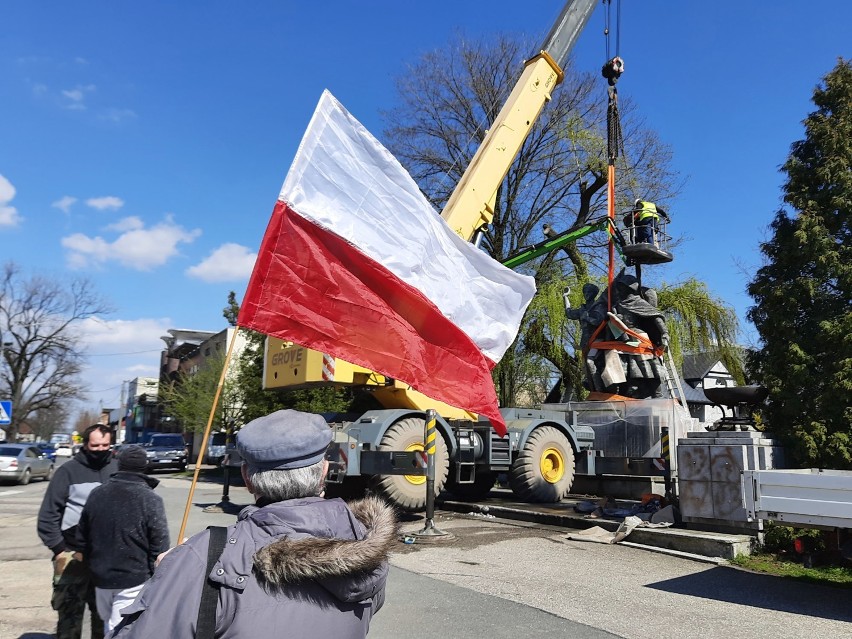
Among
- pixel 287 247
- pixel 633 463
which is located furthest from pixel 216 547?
pixel 633 463

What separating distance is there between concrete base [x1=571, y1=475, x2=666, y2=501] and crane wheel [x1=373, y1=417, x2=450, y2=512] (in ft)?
12.3

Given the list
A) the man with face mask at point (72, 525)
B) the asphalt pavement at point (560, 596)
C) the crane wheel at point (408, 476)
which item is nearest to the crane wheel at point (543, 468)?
the crane wheel at point (408, 476)

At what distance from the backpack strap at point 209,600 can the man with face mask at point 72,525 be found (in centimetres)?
255

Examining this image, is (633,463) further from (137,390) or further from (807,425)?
(137,390)

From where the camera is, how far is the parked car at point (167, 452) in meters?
29.1

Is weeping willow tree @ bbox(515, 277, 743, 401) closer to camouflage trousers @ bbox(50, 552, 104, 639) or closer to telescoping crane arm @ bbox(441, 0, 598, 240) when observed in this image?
telescoping crane arm @ bbox(441, 0, 598, 240)

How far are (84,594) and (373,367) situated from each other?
2.13 m

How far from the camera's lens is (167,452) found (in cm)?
2967

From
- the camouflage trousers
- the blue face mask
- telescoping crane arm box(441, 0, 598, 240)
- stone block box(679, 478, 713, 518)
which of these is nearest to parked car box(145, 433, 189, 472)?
telescoping crane arm box(441, 0, 598, 240)

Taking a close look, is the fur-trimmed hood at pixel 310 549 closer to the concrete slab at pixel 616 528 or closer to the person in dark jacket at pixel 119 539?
the person in dark jacket at pixel 119 539

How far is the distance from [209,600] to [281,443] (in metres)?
0.43

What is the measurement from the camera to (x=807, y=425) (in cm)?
800

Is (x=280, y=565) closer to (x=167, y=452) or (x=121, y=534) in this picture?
(x=121, y=534)

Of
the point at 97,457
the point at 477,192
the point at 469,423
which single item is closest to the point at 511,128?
the point at 477,192
